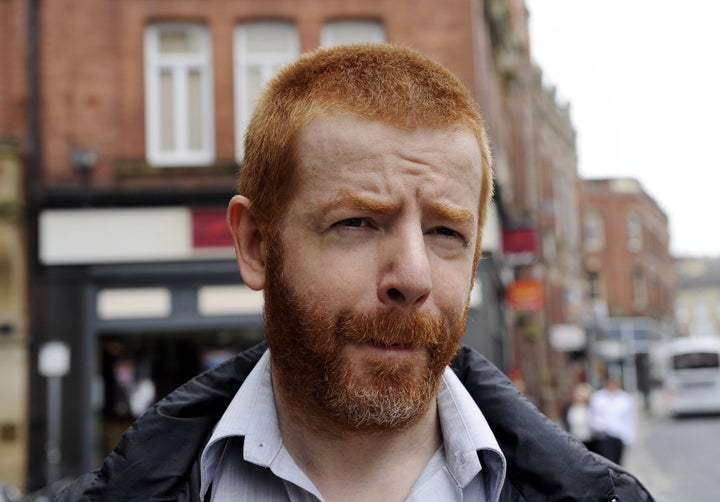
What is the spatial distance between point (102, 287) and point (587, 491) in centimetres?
1625

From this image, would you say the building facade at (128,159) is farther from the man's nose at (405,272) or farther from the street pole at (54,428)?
the man's nose at (405,272)

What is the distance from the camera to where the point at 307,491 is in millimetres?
1915

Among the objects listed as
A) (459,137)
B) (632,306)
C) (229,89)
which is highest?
(229,89)

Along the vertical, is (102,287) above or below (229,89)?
below

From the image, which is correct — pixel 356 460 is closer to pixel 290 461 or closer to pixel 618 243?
pixel 290 461

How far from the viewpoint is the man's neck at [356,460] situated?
1.95 m

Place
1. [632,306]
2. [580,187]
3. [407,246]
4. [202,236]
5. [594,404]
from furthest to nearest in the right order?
[632,306]
[580,187]
[202,236]
[594,404]
[407,246]

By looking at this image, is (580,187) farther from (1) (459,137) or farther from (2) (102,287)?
(1) (459,137)

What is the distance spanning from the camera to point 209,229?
17.7m

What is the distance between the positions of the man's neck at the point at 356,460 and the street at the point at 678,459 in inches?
303

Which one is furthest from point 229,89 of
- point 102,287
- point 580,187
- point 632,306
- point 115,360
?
point 632,306

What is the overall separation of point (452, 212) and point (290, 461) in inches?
20.6

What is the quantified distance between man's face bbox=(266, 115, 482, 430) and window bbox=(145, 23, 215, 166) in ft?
53.1

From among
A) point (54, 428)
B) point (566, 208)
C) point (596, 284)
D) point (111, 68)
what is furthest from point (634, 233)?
point (54, 428)
